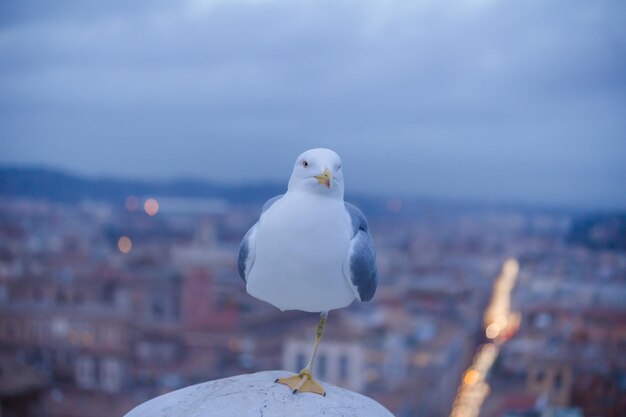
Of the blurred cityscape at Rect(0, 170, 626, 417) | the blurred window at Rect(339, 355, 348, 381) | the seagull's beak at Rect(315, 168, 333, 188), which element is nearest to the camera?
the seagull's beak at Rect(315, 168, 333, 188)

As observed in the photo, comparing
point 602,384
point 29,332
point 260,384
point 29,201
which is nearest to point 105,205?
point 29,201

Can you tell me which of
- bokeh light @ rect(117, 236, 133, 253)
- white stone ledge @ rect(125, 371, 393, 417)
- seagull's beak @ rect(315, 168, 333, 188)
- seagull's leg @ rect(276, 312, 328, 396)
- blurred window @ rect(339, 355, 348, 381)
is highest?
bokeh light @ rect(117, 236, 133, 253)

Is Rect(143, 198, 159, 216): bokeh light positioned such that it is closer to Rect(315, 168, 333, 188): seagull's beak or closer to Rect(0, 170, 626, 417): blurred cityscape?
Rect(0, 170, 626, 417): blurred cityscape

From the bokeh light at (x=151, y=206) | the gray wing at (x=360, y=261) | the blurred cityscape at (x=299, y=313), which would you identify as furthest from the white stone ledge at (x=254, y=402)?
the bokeh light at (x=151, y=206)

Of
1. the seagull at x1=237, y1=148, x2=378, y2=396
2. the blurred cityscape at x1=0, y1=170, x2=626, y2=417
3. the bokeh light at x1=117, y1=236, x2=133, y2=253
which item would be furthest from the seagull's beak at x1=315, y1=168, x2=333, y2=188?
the bokeh light at x1=117, y1=236, x2=133, y2=253

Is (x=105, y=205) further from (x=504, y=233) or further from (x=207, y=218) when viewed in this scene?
(x=504, y=233)

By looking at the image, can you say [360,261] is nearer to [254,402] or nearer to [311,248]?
[311,248]
